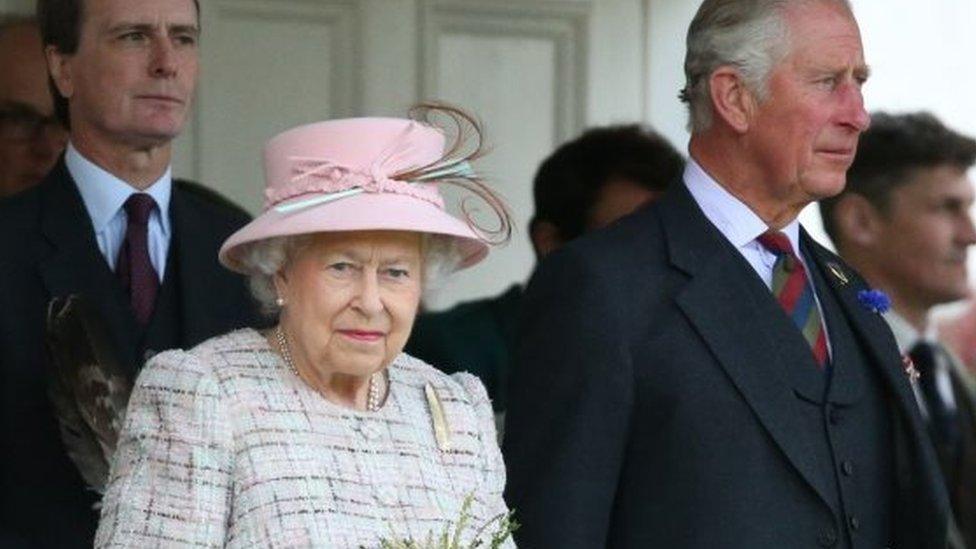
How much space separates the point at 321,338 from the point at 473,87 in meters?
3.98

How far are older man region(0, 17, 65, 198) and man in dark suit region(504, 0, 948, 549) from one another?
5.84 ft

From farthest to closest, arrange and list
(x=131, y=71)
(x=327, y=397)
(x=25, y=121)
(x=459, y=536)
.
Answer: (x=25, y=121) < (x=131, y=71) < (x=327, y=397) < (x=459, y=536)

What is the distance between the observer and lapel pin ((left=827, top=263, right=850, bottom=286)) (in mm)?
6059

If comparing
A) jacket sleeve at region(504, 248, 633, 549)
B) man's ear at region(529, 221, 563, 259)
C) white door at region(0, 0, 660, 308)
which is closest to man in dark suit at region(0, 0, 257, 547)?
jacket sleeve at region(504, 248, 633, 549)

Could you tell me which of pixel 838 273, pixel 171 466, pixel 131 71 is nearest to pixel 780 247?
pixel 838 273

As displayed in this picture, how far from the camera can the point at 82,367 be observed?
5508mm

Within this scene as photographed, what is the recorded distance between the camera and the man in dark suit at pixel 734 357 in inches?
221

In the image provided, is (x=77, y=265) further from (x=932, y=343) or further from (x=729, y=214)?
(x=932, y=343)

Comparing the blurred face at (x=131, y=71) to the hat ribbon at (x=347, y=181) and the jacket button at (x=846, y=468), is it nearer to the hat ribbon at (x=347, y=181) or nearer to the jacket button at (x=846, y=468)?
the hat ribbon at (x=347, y=181)

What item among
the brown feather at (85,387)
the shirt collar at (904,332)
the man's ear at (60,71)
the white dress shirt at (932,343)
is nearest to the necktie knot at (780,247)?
the brown feather at (85,387)

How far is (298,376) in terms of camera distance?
4.90m

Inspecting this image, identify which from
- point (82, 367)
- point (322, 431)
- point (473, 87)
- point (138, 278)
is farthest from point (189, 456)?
point (473, 87)

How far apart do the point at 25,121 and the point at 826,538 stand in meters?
2.50

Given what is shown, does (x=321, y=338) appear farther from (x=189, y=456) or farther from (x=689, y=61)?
Result: (x=689, y=61)
